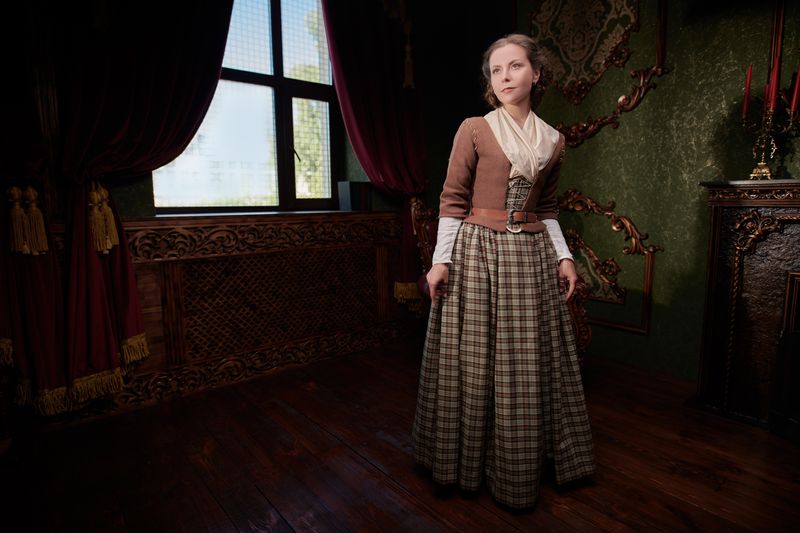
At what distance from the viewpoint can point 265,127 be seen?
2766 millimetres

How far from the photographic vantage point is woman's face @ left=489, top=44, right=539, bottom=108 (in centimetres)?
138

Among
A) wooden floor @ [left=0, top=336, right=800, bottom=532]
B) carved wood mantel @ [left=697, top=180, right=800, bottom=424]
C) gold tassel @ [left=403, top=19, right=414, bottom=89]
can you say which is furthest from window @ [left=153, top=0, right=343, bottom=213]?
carved wood mantel @ [left=697, top=180, right=800, bottom=424]

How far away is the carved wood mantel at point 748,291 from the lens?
1872 mm

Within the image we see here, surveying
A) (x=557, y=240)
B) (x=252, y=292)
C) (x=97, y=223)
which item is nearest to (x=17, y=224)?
(x=97, y=223)

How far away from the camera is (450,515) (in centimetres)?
141

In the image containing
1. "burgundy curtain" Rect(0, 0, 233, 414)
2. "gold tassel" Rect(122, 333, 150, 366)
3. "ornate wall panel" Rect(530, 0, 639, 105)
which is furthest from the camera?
"ornate wall panel" Rect(530, 0, 639, 105)

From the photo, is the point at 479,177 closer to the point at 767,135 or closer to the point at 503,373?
the point at 503,373

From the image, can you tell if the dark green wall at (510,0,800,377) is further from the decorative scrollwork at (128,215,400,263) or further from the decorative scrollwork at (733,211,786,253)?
the decorative scrollwork at (128,215,400,263)

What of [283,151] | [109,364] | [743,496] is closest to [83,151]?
[109,364]

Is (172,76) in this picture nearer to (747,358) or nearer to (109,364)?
(109,364)

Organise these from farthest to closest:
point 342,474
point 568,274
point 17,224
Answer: point 17,224 → point 342,474 → point 568,274

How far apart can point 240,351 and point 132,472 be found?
2.95ft

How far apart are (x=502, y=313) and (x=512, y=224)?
273 mm

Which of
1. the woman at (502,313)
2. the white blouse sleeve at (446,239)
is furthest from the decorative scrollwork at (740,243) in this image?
the white blouse sleeve at (446,239)
